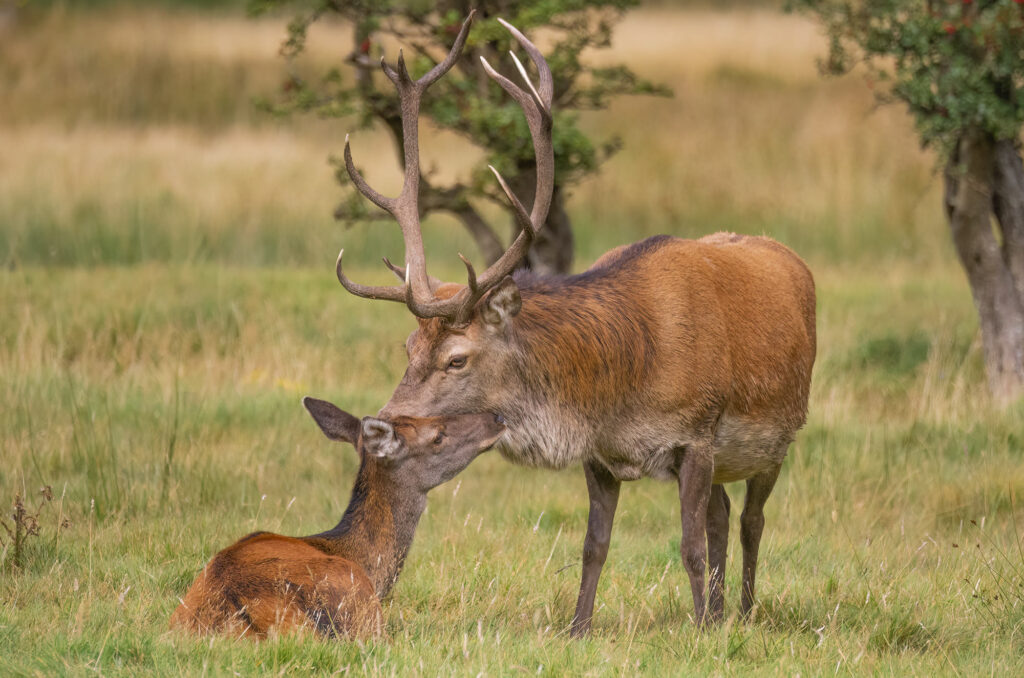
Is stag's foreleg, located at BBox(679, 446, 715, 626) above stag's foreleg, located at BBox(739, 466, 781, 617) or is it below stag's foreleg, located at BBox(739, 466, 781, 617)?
above

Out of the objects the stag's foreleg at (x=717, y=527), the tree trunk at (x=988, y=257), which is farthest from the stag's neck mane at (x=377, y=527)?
the tree trunk at (x=988, y=257)

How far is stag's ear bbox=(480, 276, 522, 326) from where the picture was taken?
5.70 metres

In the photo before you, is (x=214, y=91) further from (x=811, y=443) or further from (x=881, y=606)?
(x=881, y=606)

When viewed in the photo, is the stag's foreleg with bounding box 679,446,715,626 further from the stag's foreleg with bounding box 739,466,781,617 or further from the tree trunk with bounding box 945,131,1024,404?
the tree trunk with bounding box 945,131,1024,404

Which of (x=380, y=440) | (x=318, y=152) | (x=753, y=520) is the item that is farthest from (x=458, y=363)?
(x=318, y=152)

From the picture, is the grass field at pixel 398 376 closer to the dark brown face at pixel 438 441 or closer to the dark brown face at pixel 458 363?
the dark brown face at pixel 438 441

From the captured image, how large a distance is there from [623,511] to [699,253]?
7.28 ft

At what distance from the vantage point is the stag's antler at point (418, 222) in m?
5.65

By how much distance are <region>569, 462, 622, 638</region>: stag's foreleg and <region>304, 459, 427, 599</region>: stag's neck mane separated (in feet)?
2.64

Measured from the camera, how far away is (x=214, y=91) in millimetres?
23109

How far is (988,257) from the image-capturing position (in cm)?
1052

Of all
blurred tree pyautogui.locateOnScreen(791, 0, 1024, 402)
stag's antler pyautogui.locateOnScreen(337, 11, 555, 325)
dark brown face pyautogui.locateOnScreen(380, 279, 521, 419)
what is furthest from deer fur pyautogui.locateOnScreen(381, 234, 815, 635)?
blurred tree pyautogui.locateOnScreen(791, 0, 1024, 402)

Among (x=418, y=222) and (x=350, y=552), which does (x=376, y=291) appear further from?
(x=350, y=552)

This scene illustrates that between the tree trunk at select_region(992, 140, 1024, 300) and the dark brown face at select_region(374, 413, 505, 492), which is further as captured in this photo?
the tree trunk at select_region(992, 140, 1024, 300)
